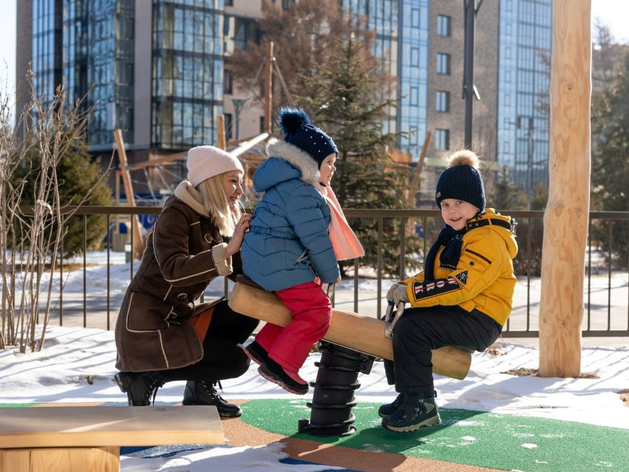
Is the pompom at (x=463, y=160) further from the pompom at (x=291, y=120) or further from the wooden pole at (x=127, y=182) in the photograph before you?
the wooden pole at (x=127, y=182)

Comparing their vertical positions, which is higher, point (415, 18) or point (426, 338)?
point (415, 18)

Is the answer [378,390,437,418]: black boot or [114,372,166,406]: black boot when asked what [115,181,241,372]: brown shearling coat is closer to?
[114,372,166,406]: black boot

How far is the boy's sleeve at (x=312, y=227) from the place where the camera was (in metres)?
4.43

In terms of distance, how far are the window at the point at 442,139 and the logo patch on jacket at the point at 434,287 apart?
69642 millimetres

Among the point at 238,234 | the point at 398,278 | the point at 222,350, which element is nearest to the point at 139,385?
the point at 222,350

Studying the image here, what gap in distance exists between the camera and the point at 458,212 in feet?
15.8

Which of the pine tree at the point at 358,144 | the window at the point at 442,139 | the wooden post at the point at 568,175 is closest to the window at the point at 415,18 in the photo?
the window at the point at 442,139

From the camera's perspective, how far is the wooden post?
6.61 metres

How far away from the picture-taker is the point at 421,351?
4.61 metres

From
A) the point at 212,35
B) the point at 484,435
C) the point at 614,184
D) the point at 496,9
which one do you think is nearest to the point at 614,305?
the point at 484,435

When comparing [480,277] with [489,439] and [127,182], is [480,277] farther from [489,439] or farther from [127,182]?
[127,182]

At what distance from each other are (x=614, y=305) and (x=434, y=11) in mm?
61648

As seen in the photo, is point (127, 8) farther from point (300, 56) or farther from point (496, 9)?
point (496, 9)

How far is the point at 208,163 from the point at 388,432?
67.9 inches
